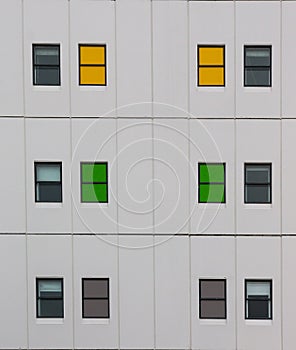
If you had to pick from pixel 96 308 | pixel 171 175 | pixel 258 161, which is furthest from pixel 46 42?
pixel 96 308

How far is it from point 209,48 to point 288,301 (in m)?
0.91

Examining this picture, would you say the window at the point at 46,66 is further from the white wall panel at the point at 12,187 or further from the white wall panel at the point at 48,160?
the white wall panel at the point at 12,187

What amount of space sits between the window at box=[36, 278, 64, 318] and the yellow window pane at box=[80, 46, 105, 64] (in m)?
0.77

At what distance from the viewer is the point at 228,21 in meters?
1.43

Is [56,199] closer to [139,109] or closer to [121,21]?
[139,109]

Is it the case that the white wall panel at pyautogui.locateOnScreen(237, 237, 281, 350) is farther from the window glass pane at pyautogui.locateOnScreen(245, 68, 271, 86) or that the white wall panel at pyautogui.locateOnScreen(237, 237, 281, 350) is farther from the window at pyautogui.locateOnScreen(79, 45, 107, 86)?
the window at pyautogui.locateOnScreen(79, 45, 107, 86)

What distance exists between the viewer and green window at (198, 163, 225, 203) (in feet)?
4.80

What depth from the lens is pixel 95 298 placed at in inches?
58.9

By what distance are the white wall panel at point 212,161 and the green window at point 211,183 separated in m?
0.01

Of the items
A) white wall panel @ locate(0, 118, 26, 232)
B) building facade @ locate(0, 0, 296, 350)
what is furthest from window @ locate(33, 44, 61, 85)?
white wall panel @ locate(0, 118, 26, 232)

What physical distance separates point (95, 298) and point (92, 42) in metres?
0.89

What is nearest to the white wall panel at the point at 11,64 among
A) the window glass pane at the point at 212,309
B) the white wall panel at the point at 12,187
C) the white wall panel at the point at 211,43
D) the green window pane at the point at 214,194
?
the white wall panel at the point at 12,187

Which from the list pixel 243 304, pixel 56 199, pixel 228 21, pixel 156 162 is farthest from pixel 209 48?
pixel 243 304

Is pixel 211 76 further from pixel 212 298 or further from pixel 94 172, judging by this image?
pixel 212 298
